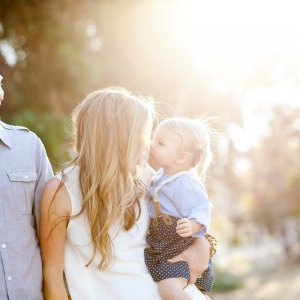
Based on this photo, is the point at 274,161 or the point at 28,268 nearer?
the point at 28,268

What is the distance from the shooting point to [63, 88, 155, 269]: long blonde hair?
237 centimetres

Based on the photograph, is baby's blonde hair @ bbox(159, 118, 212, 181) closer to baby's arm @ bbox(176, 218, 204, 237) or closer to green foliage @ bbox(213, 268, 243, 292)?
baby's arm @ bbox(176, 218, 204, 237)

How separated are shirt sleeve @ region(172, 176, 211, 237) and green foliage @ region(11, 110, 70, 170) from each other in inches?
152

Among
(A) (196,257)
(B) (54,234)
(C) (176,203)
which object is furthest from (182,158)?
(B) (54,234)

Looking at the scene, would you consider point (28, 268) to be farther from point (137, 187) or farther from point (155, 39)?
point (155, 39)

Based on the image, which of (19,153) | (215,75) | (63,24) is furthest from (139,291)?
(215,75)

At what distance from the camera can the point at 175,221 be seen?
254 cm

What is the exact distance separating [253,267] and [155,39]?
1282 cm

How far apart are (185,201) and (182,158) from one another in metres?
0.31

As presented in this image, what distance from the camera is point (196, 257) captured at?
2576mm

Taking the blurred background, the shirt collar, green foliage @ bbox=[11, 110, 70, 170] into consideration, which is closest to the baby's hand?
the shirt collar

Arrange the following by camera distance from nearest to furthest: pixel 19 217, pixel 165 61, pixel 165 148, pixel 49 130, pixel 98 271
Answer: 1. pixel 19 217
2. pixel 98 271
3. pixel 165 148
4. pixel 49 130
5. pixel 165 61

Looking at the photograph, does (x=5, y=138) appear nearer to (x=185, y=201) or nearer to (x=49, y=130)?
(x=185, y=201)

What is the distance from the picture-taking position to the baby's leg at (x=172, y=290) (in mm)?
2391
